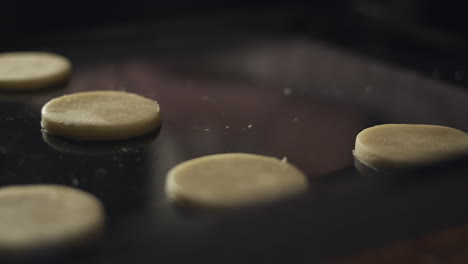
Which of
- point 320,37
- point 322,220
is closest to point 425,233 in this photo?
point 322,220

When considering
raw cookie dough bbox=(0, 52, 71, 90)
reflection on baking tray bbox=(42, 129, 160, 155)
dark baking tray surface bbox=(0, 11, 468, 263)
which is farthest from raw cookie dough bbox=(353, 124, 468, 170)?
raw cookie dough bbox=(0, 52, 71, 90)

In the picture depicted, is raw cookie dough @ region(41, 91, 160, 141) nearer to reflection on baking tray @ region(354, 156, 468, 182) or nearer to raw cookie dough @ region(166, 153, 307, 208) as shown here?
raw cookie dough @ region(166, 153, 307, 208)

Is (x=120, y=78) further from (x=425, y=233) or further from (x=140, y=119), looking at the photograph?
(x=425, y=233)

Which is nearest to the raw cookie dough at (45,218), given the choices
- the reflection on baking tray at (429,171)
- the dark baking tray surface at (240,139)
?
the dark baking tray surface at (240,139)

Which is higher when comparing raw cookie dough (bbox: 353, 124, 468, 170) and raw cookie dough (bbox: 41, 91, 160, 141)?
raw cookie dough (bbox: 353, 124, 468, 170)

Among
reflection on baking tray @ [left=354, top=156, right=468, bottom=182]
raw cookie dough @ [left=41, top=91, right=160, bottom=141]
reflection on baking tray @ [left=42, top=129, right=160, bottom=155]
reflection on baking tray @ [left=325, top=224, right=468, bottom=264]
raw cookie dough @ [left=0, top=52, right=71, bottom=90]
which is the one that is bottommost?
reflection on baking tray @ [left=42, top=129, right=160, bottom=155]

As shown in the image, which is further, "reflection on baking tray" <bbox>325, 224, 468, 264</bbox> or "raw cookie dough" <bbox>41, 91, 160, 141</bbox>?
"raw cookie dough" <bbox>41, 91, 160, 141</bbox>

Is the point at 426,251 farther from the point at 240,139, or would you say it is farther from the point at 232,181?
the point at 240,139
